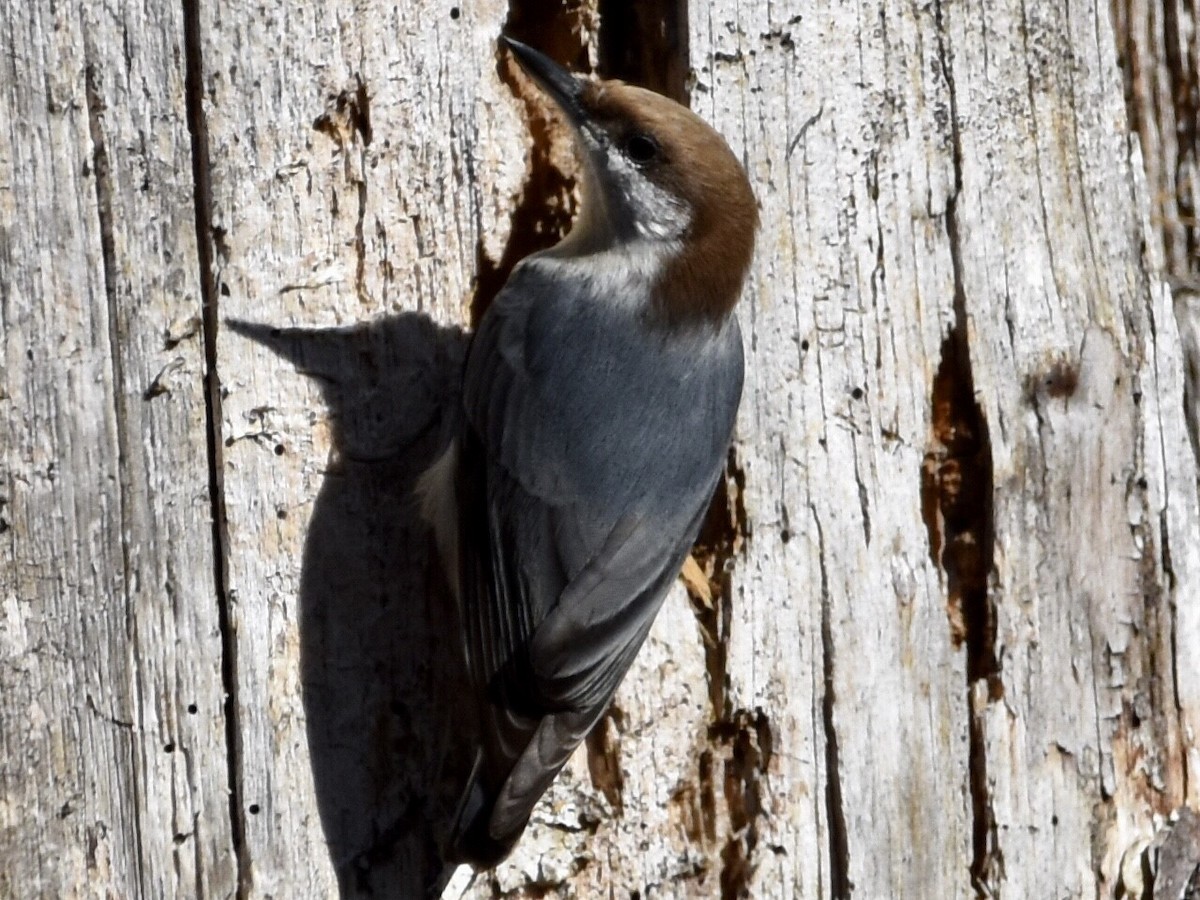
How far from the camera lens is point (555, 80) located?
2689 mm

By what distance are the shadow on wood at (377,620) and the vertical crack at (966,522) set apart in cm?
88

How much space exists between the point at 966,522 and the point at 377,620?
106cm

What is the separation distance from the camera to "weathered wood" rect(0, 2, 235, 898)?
2410 millimetres

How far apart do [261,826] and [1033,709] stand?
1356 mm

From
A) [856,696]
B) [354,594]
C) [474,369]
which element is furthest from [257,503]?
[856,696]

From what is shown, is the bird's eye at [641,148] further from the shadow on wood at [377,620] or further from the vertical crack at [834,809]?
the vertical crack at [834,809]

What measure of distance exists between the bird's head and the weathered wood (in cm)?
66

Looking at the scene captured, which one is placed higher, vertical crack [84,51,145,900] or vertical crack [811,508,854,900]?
vertical crack [84,51,145,900]

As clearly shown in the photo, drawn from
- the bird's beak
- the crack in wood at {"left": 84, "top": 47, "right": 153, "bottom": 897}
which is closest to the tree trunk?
the crack in wood at {"left": 84, "top": 47, "right": 153, "bottom": 897}

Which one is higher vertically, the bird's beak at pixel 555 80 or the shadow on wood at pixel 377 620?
the bird's beak at pixel 555 80

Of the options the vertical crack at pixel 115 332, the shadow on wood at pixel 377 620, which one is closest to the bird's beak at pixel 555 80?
the shadow on wood at pixel 377 620

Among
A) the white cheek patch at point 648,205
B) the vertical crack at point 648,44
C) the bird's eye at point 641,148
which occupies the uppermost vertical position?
the vertical crack at point 648,44

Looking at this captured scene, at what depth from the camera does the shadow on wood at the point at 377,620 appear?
2.58 metres

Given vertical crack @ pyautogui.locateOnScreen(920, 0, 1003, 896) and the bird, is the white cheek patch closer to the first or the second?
the bird
